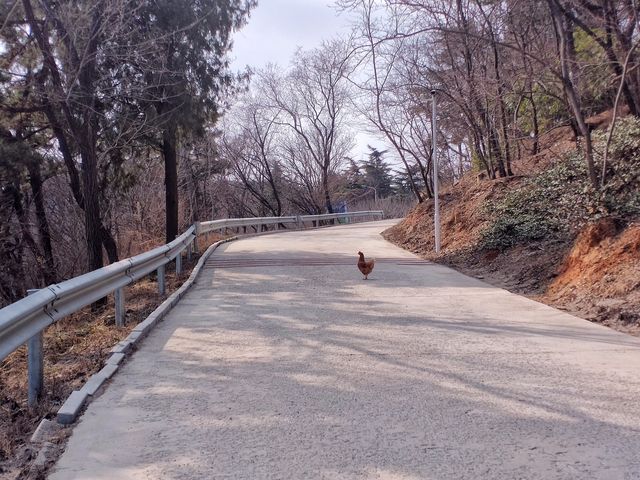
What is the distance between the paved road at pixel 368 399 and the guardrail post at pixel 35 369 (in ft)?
1.89

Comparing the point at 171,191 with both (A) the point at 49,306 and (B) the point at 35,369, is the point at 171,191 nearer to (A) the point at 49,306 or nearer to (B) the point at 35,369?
(A) the point at 49,306

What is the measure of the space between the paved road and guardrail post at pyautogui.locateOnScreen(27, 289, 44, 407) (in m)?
0.58

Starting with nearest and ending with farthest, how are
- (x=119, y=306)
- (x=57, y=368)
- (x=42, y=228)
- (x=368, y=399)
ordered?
1. (x=368, y=399)
2. (x=57, y=368)
3. (x=119, y=306)
4. (x=42, y=228)

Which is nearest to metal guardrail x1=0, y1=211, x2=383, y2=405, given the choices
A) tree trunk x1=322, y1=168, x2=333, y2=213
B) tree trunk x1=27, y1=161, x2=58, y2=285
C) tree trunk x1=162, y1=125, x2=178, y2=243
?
tree trunk x1=27, y1=161, x2=58, y2=285

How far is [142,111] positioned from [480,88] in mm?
8649

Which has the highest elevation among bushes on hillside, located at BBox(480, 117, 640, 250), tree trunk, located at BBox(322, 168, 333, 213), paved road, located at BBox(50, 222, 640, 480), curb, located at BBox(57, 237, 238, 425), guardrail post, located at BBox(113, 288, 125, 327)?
tree trunk, located at BBox(322, 168, 333, 213)

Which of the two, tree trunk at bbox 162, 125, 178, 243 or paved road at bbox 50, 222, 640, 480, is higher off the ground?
tree trunk at bbox 162, 125, 178, 243

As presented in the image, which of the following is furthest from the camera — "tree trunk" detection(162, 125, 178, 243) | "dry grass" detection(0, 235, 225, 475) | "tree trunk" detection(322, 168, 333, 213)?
"tree trunk" detection(322, 168, 333, 213)

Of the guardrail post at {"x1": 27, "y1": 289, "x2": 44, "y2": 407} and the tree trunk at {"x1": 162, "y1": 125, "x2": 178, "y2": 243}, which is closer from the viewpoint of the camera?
the guardrail post at {"x1": 27, "y1": 289, "x2": 44, "y2": 407}

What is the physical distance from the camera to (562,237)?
11617 mm

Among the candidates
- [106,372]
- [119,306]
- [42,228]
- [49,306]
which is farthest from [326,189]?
[106,372]

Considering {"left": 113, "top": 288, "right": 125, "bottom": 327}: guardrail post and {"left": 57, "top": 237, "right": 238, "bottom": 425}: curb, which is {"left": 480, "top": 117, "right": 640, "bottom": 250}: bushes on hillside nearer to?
{"left": 57, "top": 237, "right": 238, "bottom": 425}: curb

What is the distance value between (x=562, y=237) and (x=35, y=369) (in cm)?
954

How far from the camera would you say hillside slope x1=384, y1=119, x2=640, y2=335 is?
837 cm
